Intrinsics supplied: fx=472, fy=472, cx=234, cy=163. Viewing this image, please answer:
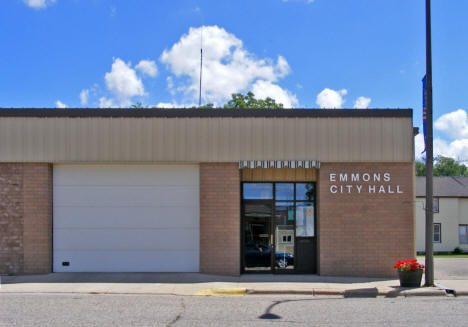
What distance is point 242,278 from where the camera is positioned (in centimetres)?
1382

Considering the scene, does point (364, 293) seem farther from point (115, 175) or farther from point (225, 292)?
point (115, 175)

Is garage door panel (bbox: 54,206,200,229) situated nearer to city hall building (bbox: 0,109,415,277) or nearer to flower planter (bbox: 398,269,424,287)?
city hall building (bbox: 0,109,415,277)

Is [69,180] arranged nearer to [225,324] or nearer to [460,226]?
[225,324]

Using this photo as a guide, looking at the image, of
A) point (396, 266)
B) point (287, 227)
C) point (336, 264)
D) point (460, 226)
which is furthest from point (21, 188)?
point (460, 226)

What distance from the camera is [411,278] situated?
1263cm

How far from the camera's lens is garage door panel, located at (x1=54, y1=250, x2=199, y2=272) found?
47.3 feet

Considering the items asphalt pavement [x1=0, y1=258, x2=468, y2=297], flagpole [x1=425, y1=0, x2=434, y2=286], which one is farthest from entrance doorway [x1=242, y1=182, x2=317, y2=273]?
flagpole [x1=425, y1=0, x2=434, y2=286]

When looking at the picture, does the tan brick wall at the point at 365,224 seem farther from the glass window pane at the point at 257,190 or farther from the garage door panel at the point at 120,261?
the garage door panel at the point at 120,261

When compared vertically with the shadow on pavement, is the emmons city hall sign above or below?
above

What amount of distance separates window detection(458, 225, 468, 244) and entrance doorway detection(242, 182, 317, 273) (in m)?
33.1

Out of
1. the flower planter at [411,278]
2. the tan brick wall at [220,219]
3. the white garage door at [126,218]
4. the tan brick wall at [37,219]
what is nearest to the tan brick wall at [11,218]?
the tan brick wall at [37,219]

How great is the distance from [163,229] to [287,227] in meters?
3.84

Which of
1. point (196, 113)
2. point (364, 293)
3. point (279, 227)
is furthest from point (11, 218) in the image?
point (364, 293)

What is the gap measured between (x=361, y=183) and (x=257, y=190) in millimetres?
3187
